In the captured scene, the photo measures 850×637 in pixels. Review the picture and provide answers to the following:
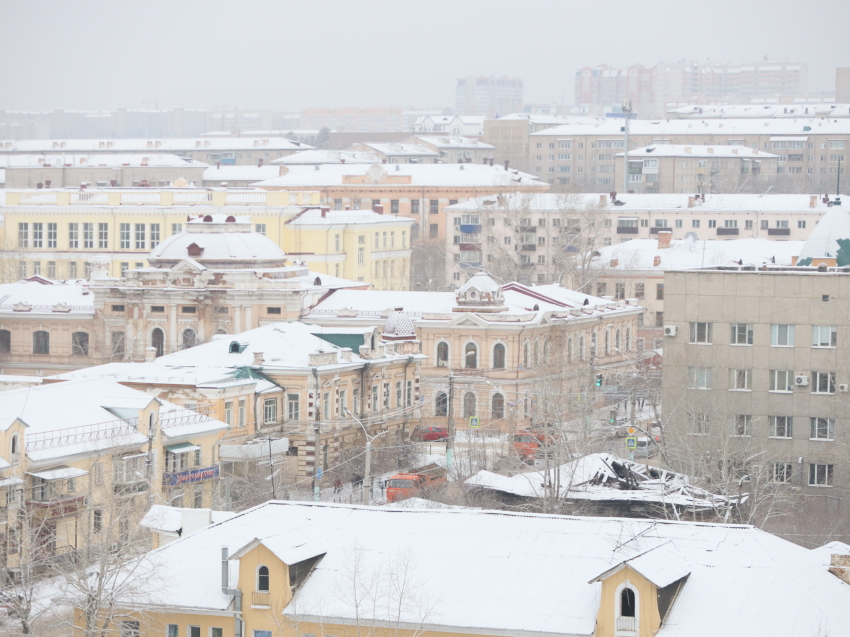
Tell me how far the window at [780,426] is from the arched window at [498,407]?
18.2 m

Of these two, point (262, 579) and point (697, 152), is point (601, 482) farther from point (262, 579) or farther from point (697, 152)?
point (697, 152)

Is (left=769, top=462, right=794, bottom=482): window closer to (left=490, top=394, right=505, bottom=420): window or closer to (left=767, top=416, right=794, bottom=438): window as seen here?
(left=767, top=416, right=794, bottom=438): window

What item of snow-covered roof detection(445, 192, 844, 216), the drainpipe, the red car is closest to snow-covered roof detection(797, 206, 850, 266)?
the red car

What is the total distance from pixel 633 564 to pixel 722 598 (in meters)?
1.74

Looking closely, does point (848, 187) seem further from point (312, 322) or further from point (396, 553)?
point (396, 553)

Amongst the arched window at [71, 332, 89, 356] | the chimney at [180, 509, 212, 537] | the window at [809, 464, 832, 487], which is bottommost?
the window at [809, 464, 832, 487]

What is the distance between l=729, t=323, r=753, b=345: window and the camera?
2467 inches

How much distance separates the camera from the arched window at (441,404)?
79438mm

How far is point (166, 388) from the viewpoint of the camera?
65375 mm

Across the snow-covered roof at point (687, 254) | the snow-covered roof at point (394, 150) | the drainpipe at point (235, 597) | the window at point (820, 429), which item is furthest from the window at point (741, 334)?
the snow-covered roof at point (394, 150)

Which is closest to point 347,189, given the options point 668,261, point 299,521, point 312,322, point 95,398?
point 668,261

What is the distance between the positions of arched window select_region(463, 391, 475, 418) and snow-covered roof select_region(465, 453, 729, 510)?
59.9ft

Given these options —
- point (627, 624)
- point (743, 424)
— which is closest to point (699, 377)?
point (743, 424)

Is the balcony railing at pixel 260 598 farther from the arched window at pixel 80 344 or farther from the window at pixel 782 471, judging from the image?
the arched window at pixel 80 344
